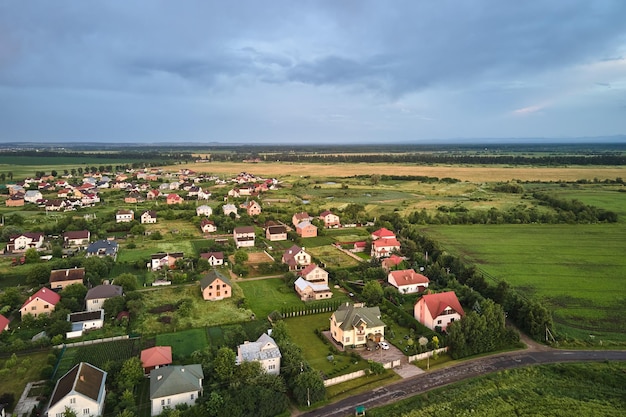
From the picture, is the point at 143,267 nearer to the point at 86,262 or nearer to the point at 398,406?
the point at 86,262

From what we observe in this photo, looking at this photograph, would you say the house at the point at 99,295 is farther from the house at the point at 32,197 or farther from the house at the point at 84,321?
the house at the point at 32,197

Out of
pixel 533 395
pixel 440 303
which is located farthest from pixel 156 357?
pixel 533 395

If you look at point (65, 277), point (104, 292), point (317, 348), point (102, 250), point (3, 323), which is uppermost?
point (104, 292)

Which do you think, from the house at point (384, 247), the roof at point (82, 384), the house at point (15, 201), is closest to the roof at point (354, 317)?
the roof at point (82, 384)

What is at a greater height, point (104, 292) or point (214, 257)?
point (104, 292)

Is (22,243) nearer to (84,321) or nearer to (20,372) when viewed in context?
(84,321)

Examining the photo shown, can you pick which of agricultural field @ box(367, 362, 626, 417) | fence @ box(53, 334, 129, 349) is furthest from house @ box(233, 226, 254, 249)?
agricultural field @ box(367, 362, 626, 417)
